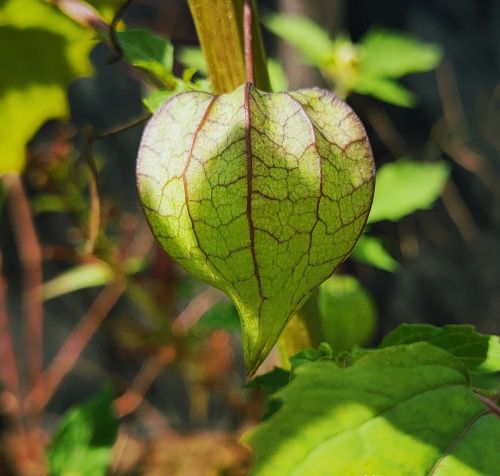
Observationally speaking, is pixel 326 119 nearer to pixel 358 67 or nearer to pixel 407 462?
pixel 407 462

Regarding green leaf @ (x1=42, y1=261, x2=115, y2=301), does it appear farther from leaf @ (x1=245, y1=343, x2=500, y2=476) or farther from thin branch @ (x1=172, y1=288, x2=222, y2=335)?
leaf @ (x1=245, y1=343, x2=500, y2=476)

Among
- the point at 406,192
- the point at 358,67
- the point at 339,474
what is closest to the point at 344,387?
the point at 339,474

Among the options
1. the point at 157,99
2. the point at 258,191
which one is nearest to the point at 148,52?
the point at 157,99

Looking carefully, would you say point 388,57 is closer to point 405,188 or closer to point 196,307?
point 405,188

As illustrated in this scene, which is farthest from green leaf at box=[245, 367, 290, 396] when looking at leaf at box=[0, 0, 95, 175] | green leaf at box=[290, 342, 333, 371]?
leaf at box=[0, 0, 95, 175]

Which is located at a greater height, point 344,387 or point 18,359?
point 344,387
